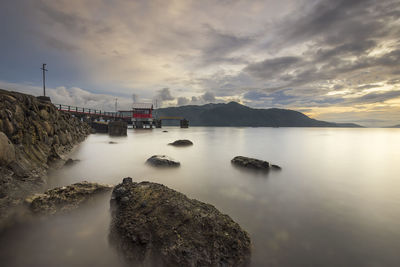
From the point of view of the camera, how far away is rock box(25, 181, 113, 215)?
4.43m

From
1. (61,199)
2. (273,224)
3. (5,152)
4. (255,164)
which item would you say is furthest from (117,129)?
(273,224)

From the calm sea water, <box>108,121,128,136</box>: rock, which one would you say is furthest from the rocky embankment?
<box>108,121,128,136</box>: rock

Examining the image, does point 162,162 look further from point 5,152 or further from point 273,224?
point 273,224

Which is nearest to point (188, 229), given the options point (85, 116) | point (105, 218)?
point (105, 218)

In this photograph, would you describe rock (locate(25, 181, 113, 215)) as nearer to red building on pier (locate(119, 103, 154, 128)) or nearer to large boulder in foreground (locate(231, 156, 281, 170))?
large boulder in foreground (locate(231, 156, 281, 170))

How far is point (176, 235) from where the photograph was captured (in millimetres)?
3146

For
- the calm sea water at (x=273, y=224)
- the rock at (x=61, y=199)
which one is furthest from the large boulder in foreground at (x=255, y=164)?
the rock at (x=61, y=199)

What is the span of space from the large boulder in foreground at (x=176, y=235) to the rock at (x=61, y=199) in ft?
5.73

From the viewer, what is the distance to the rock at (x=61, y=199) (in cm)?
443

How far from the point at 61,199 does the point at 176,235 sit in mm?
3805

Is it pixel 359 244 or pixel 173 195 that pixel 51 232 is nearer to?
pixel 173 195

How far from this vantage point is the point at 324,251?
12.0ft

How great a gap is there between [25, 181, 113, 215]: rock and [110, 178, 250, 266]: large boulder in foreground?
175cm

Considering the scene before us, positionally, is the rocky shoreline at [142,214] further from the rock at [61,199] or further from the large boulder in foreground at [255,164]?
the large boulder in foreground at [255,164]
